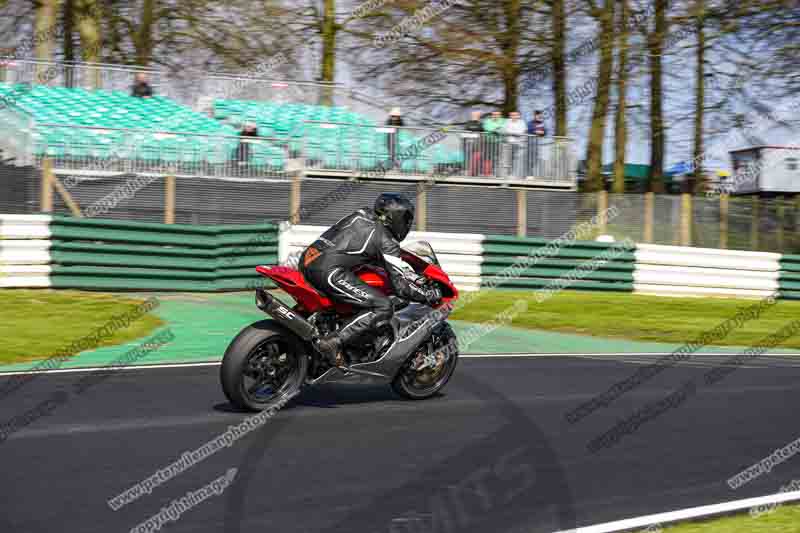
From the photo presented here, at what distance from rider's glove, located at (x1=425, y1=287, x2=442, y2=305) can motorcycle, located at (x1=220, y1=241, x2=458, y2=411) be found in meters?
0.06

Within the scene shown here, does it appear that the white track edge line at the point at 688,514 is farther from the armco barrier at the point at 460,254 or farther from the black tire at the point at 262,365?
the armco barrier at the point at 460,254

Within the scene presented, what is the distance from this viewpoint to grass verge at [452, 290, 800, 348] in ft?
52.5

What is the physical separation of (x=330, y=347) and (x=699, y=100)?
21.3m

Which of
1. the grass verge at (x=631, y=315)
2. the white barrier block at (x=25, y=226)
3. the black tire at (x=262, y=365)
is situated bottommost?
the grass verge at (x=631, y=315)

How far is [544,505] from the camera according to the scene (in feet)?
19.7

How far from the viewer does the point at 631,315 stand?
17594 millimetres

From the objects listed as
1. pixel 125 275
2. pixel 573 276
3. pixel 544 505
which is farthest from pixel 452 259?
pixel 544 505

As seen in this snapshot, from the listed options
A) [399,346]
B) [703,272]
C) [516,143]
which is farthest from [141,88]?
[399,346]

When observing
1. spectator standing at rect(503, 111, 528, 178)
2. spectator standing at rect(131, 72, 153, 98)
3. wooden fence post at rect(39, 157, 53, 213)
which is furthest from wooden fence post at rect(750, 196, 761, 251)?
wooden fence post at rect(39, 157, 53, 213)

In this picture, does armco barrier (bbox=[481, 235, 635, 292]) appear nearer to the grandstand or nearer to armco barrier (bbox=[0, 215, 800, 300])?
armco barrier (bbox=[0, 215, 800, 300])

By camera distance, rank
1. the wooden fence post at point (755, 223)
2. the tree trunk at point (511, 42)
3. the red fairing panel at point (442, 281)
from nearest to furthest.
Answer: the red fairing panel at point (442, 281)
the wooden fence post at point (755, 223)
the tree trunk at point (511, 42)

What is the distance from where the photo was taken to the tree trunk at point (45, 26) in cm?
2581

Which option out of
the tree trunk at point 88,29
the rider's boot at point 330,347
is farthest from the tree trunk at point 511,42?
the rider's boot at point 330,347

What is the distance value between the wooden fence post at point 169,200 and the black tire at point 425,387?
945 centimetres
